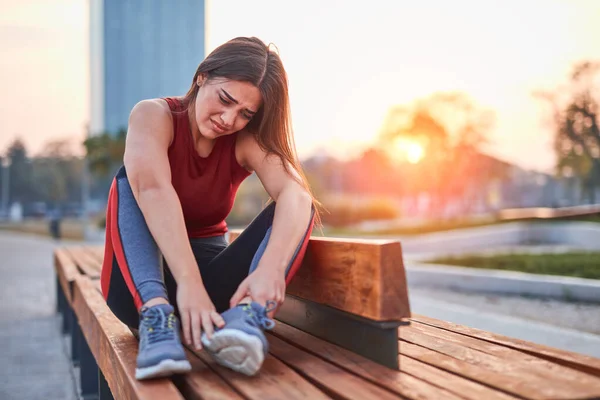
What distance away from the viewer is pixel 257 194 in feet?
101

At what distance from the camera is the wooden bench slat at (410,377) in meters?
1.41

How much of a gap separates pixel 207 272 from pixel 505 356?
3.39ft

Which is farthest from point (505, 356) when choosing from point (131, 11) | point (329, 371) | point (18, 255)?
point (131, 11)

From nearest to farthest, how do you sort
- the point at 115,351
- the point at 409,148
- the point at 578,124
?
the point at 115,351
the point at 578,124
the point at 409,148

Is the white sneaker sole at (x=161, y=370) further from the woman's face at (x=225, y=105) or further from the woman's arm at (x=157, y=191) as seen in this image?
the woman's face at (x=225, y=105)

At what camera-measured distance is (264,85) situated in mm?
2137

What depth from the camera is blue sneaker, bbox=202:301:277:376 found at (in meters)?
1.58

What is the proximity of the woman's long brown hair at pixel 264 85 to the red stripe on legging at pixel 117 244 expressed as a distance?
47 cm

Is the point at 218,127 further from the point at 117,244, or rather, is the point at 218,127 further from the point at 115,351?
the point at 115,351

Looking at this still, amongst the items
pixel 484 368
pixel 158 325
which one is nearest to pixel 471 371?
pixel 484 368

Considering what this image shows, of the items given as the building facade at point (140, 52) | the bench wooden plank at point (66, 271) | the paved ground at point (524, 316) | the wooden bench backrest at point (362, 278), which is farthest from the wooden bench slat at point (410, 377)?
the building facade at point (140, 52)

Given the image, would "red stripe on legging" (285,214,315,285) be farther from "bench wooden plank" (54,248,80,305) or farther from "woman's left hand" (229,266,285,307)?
"bench wooden plank" (54,248,80,305)

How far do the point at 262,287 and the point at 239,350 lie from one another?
26 cm

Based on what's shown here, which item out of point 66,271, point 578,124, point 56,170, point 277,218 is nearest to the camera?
point 277,218
